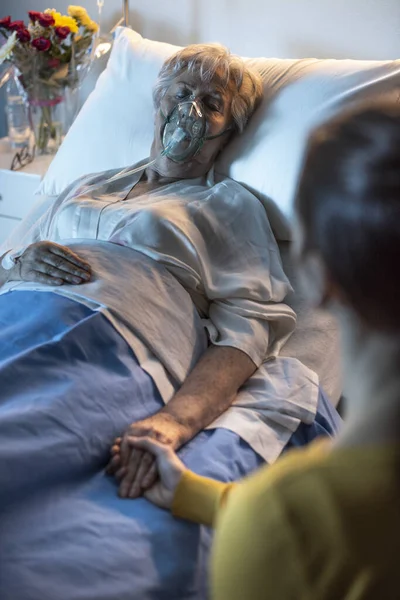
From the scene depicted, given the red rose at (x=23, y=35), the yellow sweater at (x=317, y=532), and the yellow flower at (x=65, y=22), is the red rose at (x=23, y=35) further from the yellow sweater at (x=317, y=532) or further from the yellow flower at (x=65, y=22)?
the yellow sweater at (x=317, y=532)

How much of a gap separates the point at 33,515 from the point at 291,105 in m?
1.27

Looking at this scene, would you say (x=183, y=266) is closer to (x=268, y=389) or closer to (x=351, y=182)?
(x=268, y=389)

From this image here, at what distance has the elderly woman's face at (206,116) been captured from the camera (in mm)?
1711

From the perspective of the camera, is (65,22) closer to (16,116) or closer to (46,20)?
(46,20)

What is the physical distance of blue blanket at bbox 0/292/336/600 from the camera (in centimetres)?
90

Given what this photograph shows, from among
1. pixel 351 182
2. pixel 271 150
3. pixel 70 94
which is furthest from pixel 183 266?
pixel 70 94

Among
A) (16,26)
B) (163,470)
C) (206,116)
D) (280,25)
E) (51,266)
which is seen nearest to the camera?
(163,470)

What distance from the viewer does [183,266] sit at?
149 cm

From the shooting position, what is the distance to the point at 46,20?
2.22m

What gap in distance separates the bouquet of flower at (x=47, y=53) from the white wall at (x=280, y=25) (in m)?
0.23

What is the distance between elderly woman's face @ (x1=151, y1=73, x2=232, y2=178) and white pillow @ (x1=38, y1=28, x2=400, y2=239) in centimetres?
6

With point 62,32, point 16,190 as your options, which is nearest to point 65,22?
point 62,32

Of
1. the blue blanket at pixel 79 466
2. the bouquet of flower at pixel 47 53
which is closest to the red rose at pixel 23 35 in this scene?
the bouquet of flower at pixel 47 53

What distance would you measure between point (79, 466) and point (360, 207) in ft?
2.30
